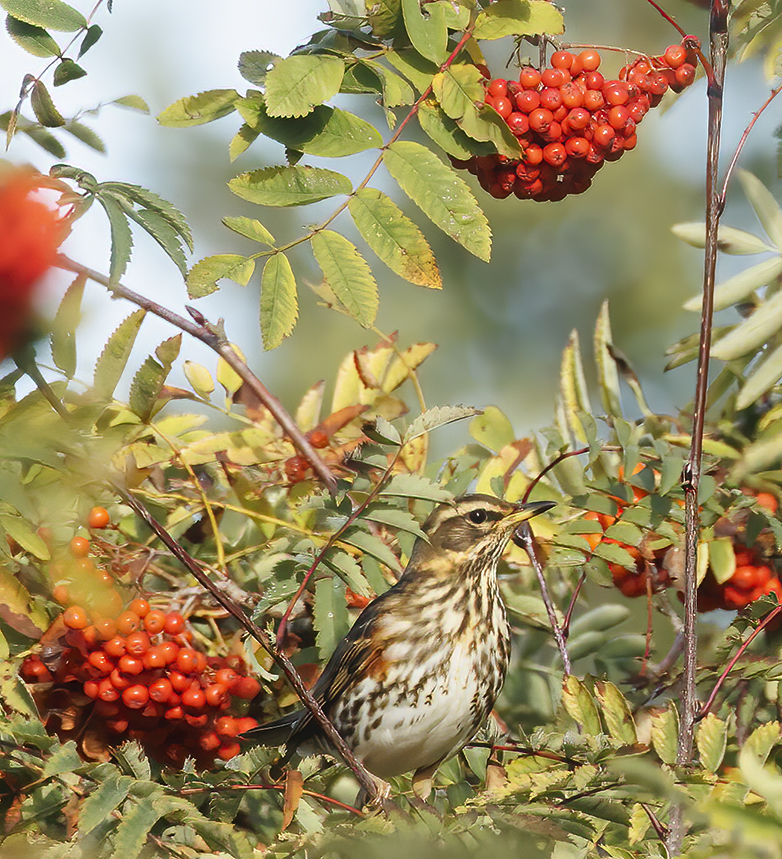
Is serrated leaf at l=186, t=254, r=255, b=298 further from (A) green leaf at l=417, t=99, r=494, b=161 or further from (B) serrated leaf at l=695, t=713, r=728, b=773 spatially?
(B) serrated leaf at l=695, t=713, r=728, b=773

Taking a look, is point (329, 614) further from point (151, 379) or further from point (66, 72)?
point (66, 72)

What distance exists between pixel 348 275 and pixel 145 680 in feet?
2.88

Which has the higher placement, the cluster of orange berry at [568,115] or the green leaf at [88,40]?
the green leaf at [88,40]

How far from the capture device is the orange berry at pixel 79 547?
1833 millimetres

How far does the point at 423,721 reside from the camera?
2414mm

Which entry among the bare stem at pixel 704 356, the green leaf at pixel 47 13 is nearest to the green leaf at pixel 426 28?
the bare stem at pixel 704 356

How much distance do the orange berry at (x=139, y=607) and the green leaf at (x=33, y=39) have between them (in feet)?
3.37

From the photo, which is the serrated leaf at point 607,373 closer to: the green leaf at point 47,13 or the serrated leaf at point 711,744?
the serrated leaf at point 711,744

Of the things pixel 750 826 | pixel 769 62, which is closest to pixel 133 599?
pixel 750 826

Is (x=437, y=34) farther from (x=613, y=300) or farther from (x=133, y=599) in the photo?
(x=613, y=300)

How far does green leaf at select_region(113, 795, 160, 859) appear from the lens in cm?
148

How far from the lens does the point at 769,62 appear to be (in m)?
2.16

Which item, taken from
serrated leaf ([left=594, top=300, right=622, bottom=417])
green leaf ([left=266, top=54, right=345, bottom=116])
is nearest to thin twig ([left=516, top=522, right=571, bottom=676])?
serrated leaf ([left=594, top=300, right=622, bottom=417])

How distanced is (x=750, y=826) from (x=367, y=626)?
1.68 metres
